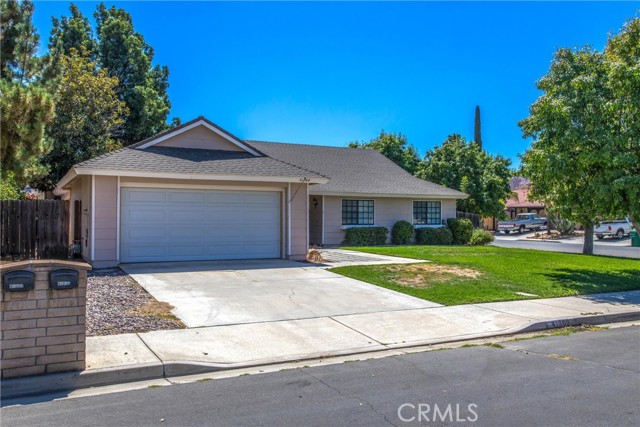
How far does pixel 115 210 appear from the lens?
14047mm

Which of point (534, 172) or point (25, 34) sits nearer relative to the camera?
point (534, 172)

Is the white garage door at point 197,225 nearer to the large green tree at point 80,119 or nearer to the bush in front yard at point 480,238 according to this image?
the large green tree at point 80,119

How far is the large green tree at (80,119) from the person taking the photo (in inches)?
891

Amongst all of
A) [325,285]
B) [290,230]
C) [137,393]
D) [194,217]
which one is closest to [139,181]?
[194,217]

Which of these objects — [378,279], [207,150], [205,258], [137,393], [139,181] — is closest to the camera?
[137,393]

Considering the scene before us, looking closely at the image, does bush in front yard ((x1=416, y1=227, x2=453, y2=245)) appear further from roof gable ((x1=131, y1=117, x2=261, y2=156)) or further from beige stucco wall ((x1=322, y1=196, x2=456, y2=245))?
roof gable ((x1=131, y1=117, x2=261, y2=156))

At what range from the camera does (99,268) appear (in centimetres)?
1370

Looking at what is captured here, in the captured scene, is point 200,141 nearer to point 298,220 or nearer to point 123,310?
point 298,220

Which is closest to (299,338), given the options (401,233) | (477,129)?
(401,233)

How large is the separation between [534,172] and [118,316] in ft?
35.7

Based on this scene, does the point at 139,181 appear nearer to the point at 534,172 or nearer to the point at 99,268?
the point at 99,268

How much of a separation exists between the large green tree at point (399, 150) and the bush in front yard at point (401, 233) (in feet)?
54.9

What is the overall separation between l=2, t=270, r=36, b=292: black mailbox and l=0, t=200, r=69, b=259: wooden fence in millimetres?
11294

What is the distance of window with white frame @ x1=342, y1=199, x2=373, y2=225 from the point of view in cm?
2425
